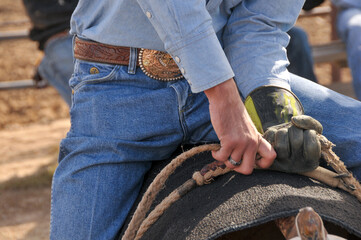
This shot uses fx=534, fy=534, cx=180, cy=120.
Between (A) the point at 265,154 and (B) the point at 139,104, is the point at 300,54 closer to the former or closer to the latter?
(B) the point at 139,104

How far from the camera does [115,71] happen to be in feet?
4.25

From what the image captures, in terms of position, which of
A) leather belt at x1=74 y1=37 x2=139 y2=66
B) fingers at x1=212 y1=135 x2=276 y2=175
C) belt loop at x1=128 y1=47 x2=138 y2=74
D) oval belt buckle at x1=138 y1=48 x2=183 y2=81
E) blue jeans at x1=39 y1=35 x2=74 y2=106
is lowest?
blue jeans at x1=39 y1=35 x2=74 y2=106

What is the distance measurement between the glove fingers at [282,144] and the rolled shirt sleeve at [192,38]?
16 centimetres

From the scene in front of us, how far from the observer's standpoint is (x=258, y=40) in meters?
1.34

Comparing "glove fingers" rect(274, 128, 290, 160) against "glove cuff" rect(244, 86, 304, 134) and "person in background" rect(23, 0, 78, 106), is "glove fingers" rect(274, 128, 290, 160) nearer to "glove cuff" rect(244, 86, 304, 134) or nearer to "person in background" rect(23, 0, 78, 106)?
"glove cuff" rect(244, 86, 304, 134)

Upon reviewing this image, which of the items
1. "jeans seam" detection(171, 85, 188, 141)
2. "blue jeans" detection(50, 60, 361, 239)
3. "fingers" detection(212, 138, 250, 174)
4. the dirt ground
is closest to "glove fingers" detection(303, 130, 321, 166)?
"fingers" detection(212, 138, 250, 174)

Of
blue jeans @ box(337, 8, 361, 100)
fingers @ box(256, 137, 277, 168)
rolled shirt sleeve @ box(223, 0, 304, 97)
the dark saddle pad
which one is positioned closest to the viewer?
the dark saddle pad

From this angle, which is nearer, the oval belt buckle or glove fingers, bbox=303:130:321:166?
glove fingers, bbox=303:130:321:166

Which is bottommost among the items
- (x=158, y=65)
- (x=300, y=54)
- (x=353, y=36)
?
(x=353, y=36)

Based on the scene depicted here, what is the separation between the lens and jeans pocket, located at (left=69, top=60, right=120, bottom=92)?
1300mm

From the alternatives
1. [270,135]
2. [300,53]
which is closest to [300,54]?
[300,53]

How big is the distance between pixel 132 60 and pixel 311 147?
480 millimetres

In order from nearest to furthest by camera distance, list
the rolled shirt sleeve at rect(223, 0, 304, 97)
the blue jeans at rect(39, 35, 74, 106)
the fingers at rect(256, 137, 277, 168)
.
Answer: the fingers at rect(256, 137, 277, 168) < the rolled shirt sleeve at rect(223, 0, 304, 97) < the blue jeans at rect(39, 35, 74, 106)

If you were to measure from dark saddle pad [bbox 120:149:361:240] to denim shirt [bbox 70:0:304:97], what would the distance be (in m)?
0.22
